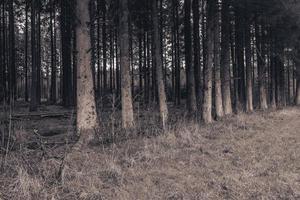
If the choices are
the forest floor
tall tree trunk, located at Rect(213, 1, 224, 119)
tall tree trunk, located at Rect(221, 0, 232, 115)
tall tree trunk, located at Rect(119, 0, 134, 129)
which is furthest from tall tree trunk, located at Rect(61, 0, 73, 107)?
the forest floor

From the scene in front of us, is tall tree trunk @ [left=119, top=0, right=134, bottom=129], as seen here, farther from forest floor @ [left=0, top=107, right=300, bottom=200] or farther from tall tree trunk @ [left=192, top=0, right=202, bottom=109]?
tall tree trunk @ [left=192, top=0, right=202, bottom=109]

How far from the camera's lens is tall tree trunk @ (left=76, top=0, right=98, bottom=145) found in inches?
441

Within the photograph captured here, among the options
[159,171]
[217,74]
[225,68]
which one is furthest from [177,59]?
[159,171]

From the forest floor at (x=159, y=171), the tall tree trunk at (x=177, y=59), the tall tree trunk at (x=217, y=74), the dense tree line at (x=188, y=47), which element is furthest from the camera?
the tall tree trunk at (x=177, y=59)

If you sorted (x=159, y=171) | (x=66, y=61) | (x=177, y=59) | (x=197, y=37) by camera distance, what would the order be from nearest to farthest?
1. (x=159, y=171)
2. (x=197, y=37)
3. (x=66, y=61)
4. (x=177, y=59)

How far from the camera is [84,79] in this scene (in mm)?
11211

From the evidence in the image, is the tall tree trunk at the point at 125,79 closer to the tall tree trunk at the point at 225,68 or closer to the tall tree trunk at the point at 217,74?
the tall tree trunk at the point at 217,74

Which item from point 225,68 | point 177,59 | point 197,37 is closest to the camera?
point 197,37

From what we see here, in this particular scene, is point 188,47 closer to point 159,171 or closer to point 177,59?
point 177,59

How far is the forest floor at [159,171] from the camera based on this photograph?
21.4 ft

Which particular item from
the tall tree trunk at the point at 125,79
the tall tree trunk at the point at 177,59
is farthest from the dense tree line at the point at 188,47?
the tall tree trunk at the point at 177,59

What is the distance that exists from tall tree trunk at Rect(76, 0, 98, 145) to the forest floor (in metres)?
0.85

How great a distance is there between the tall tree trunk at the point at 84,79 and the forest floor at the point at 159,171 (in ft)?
2.79

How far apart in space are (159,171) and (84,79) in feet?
13.5
